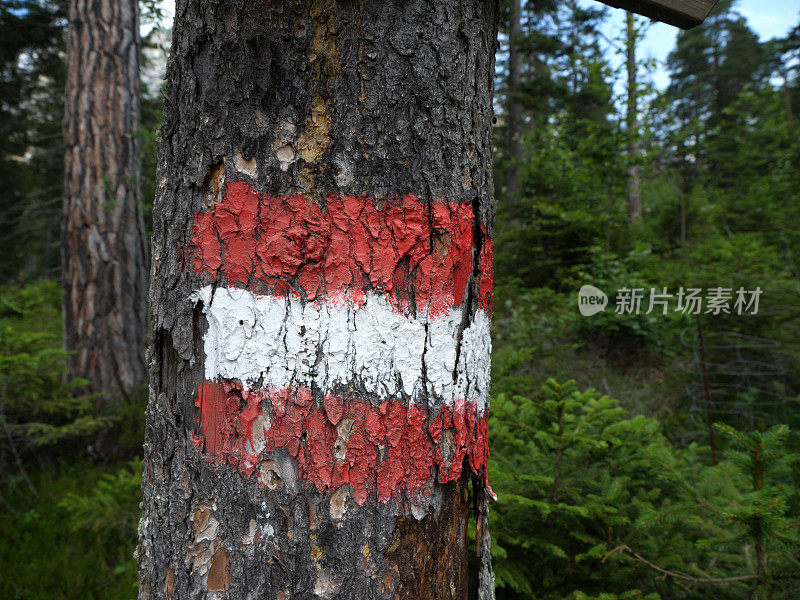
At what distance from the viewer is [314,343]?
92 centimetres

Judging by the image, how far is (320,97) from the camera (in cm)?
90

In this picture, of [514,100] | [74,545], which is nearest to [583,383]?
[74,545]

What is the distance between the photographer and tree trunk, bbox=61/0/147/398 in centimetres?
433

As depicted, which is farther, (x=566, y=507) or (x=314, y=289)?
(x=566, y=507)

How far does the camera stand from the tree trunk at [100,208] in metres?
4.33

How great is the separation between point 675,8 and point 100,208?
4.74m

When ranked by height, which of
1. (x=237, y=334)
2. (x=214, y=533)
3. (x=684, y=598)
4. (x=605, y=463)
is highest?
(x=237, y=334)

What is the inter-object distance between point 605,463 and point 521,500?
0.75m

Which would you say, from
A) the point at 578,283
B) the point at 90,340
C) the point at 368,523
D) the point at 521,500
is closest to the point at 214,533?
the point at 368,523

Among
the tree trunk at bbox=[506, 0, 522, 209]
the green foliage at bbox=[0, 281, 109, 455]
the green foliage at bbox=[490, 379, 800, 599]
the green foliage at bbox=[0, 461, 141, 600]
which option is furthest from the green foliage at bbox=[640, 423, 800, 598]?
the tree trunk at bbox=[506, 0, 522, 209]

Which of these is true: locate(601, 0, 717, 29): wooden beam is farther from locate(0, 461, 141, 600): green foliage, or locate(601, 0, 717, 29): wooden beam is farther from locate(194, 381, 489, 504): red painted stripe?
locate(0, 461, 141, 600): green foliage

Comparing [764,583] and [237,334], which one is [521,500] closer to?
[764,583]

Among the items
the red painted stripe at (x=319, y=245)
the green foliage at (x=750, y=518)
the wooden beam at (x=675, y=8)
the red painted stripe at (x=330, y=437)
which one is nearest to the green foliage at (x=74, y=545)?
the red painted stripe at (x=330, y=437)

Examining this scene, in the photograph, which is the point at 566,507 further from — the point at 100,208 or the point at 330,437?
the point at 100,208
